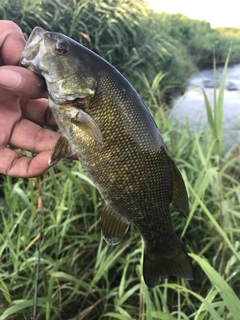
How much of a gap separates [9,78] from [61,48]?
211 millimetres

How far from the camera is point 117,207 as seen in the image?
1297 mm

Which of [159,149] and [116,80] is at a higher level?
[116,80]

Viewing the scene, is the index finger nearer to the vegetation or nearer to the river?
the vegetation

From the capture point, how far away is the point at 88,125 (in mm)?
Answer: 1181

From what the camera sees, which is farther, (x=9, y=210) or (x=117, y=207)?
(x=9, y=210)

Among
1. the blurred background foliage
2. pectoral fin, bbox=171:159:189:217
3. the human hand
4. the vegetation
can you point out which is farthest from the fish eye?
the blurred background foliage

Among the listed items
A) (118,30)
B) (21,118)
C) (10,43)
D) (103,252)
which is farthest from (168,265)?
(118,30)

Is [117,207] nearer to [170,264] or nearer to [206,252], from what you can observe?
[170,264]

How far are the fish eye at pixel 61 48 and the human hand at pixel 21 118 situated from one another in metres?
0.12

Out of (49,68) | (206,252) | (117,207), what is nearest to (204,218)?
(206,252)

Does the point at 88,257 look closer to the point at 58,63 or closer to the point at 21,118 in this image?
the point at 21,118

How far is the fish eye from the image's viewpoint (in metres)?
1.24

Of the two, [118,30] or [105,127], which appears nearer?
[105,127]

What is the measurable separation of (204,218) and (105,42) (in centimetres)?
335
